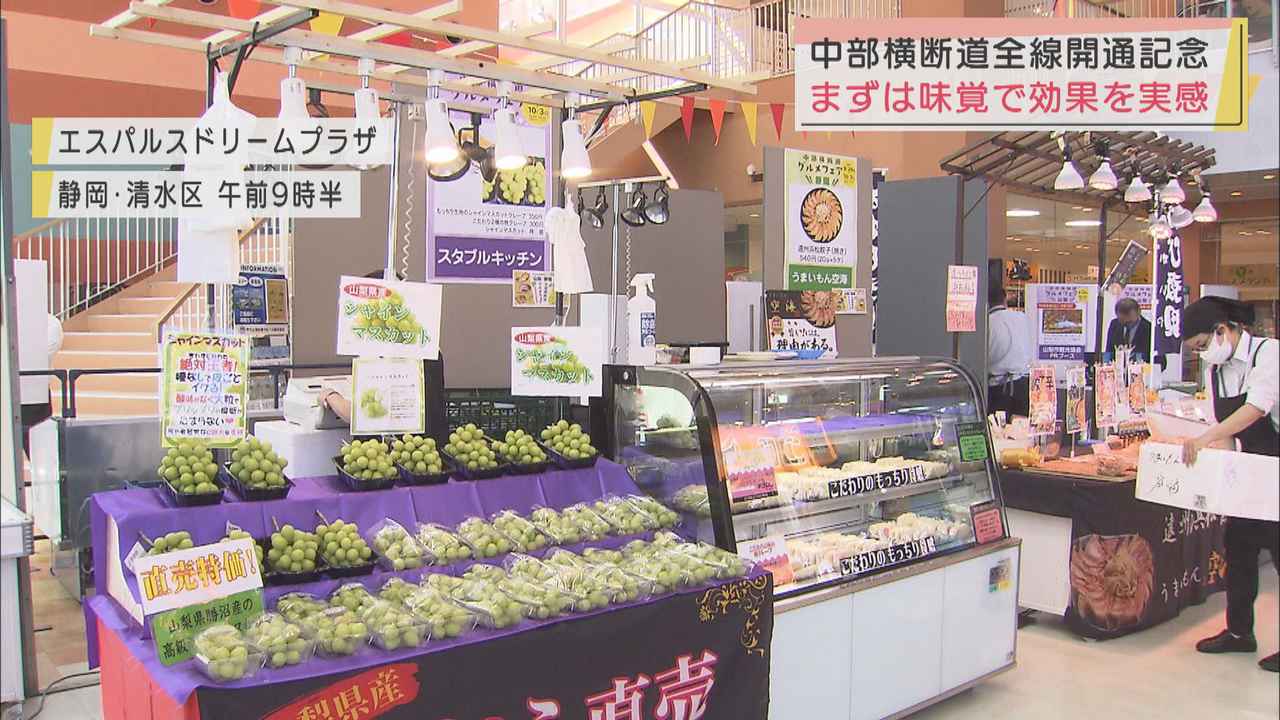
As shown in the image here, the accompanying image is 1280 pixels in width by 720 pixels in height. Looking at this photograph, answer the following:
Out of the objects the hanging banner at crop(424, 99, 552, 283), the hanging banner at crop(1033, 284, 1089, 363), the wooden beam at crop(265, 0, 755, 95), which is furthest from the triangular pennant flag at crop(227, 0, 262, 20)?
the hanging banner at crop(1033, 284, 1089, 363)

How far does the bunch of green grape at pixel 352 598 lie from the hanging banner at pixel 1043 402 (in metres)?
4.25

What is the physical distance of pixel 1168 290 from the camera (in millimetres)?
8484

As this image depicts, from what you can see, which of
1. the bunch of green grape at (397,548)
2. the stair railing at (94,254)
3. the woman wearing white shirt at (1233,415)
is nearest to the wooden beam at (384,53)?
the bunch of green grape at (397,548)

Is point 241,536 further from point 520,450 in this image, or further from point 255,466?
point 520,450

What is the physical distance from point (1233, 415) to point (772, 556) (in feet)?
5.96

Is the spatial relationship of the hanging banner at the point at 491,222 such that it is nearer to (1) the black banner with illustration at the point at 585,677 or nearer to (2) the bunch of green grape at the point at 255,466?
(2) the bunch of green grape at the point at 255,466

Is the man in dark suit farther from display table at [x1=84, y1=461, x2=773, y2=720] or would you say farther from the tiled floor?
display table at [x1=84, y1=461, x2=773, y2=720]

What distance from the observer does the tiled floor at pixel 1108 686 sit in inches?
174

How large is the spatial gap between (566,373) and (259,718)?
184 centimetres

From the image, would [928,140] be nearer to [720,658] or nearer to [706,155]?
[706,155]

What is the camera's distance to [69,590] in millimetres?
6449

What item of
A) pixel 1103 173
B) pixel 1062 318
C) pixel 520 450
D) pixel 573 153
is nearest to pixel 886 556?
pixel 520 450

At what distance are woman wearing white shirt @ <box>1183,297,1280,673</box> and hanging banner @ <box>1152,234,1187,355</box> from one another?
3933 mm

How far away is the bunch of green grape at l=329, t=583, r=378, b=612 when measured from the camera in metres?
2.99
